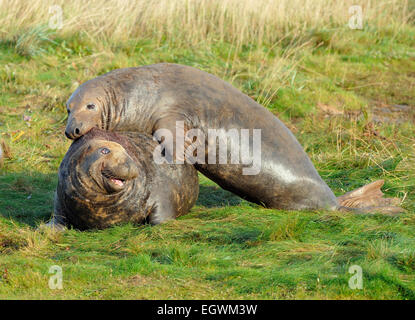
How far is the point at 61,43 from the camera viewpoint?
1182cm

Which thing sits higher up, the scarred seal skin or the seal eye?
the seal eye

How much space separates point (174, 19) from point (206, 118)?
6332 millimetres

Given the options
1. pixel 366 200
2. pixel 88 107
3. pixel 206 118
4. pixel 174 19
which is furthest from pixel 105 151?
pixel 174 19

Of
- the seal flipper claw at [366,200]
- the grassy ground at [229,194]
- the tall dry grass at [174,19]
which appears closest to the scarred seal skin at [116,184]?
the grassy ground at [229,194]

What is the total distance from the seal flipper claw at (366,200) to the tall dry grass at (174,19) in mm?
5794

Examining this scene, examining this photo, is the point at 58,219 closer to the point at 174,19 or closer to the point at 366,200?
the point at 366,200

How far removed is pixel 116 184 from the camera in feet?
19.0

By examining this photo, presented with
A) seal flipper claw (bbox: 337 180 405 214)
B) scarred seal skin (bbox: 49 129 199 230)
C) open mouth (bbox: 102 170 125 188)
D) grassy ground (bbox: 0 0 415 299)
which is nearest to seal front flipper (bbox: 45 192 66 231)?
scarred seal skin (bbox: 49 129 199 230)

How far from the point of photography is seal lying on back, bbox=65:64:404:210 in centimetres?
651

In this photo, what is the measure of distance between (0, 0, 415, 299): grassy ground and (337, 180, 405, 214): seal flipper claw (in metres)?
0.26

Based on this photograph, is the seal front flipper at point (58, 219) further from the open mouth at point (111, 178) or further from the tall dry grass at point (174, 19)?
the tall dry grass at point (174, 19)

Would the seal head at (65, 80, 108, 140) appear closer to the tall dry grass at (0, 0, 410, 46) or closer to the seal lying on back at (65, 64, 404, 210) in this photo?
the seal lying on back at (65, 64, 404, 210)

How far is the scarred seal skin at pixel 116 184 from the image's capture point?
5.78 meters

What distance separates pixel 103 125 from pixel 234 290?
8.58ft
